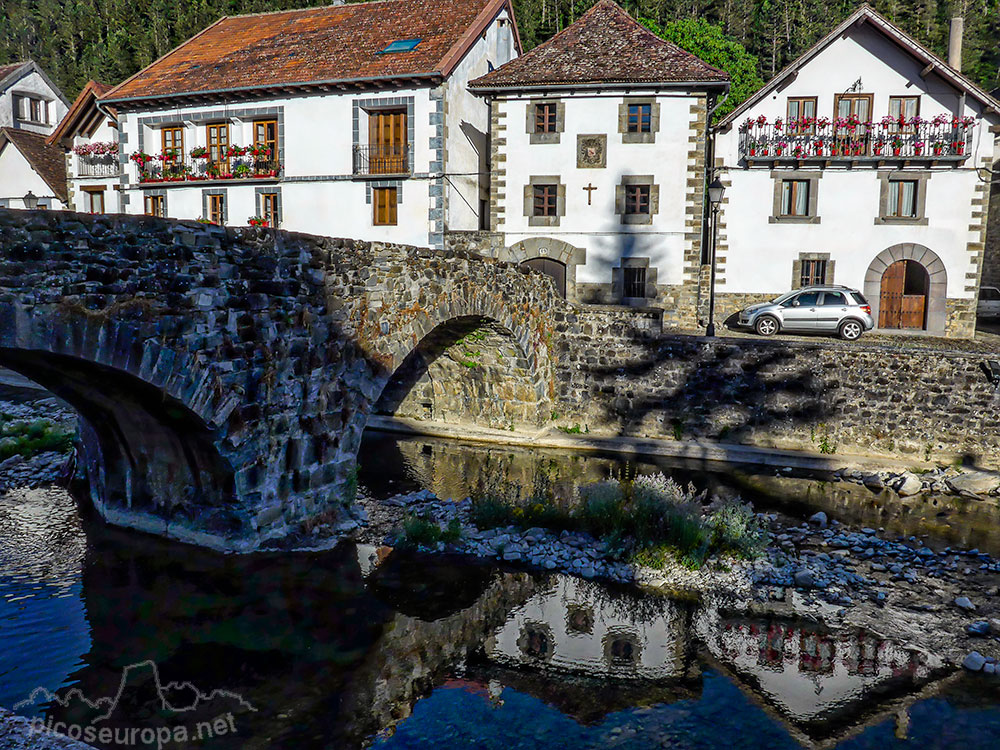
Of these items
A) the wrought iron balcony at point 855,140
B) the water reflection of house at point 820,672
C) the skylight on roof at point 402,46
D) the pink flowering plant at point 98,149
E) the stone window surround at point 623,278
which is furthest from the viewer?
the pink flowering plant at point 98,149

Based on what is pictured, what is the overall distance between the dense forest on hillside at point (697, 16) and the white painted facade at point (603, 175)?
24.1 meters

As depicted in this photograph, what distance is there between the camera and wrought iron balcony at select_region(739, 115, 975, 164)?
74.9ft

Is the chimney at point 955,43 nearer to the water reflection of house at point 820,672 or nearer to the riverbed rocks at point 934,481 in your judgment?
the riverbed rocks at point 934,481

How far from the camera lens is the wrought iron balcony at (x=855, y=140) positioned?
74.9 ft

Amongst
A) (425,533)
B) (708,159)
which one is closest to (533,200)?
(708,159)

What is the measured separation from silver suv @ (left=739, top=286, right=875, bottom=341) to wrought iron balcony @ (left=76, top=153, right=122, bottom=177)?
2353 centimetres

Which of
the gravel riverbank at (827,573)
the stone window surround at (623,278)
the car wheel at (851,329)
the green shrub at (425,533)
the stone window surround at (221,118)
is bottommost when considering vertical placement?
the gravel riverbank at (827,573)

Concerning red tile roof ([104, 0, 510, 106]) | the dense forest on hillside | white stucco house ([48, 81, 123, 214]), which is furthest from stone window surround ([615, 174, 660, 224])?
the dense forest on hillside

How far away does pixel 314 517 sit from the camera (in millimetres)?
10703

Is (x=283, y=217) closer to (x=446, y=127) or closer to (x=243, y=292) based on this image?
(x=446, y=127)

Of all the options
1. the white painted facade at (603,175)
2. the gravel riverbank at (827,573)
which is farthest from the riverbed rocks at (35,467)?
the white painted facade at (603,175)

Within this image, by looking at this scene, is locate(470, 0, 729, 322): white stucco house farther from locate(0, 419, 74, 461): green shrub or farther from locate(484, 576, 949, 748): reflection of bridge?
locate(484, 576, 949, 748): reflection of bridge

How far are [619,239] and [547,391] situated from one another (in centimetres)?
793

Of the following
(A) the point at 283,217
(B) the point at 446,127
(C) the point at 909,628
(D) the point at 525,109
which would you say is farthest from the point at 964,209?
(A) the point at 283,217
